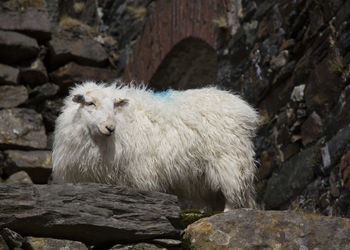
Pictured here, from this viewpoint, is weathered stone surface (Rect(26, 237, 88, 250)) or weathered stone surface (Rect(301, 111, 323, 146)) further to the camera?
weathered stone surface (Rect(301, 111, 323, 146))

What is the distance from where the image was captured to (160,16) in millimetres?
8250

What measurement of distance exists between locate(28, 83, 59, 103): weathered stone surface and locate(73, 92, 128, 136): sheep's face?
15.5 ft

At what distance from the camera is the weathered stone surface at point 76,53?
8984mm

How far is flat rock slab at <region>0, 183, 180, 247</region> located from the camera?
9.46 feet

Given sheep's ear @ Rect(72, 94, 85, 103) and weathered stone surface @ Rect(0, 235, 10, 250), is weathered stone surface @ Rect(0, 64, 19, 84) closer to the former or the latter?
sheep's ear @ Rect(72, 94, 85, 103)

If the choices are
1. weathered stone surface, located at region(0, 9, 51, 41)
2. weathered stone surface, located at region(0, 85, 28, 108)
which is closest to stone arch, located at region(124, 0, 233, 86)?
weathered stone surface, located at region(0, 9, 51, 41)

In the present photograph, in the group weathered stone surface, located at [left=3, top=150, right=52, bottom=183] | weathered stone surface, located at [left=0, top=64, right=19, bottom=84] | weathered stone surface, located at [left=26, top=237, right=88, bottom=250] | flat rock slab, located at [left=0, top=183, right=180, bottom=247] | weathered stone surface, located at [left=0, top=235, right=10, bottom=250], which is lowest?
weathered stone surface, located at [left=3, top=150, right=52, bottom=183]

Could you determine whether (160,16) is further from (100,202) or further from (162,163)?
(100,202)

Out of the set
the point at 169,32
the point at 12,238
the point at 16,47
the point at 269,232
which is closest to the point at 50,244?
the point at 12,238

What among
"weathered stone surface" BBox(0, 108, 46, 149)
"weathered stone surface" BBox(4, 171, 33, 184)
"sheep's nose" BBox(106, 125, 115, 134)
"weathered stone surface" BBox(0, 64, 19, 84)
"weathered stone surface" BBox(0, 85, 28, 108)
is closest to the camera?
"sheep's nose" BBox(106, 125, 115, 134)

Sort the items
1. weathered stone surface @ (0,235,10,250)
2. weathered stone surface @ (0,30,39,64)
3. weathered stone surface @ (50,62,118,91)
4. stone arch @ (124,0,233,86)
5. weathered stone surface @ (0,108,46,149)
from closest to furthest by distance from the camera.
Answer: weathered stone surface @ (0,235,10,250) → stone arch @ (124,0,233,86) → weathered stone surface @ (0,108,46,149) → weathered stone surface @ (0,30,39,64) → weathered stone surface @ (50,62,118,91)

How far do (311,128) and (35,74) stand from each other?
5160 millimetres

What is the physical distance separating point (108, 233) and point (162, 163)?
115cm

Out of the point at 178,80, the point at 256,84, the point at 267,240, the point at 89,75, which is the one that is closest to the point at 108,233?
the point at 267,240
